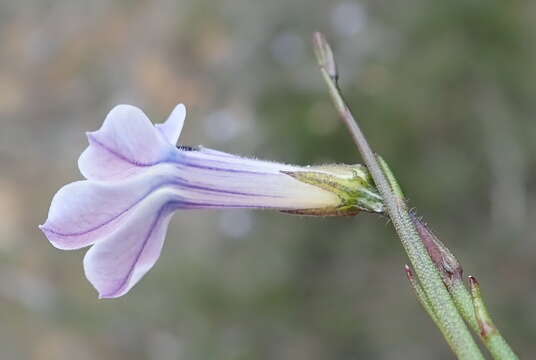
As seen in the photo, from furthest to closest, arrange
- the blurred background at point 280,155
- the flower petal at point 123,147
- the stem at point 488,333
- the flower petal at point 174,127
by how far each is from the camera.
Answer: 1. the blurred background at point 280,155
2. the flower petal at point 174,127
3. the flower petal at point 123,147
4. the stem at point 488,333

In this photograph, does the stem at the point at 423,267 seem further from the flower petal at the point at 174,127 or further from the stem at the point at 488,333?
the flower petal at the point at 174,127

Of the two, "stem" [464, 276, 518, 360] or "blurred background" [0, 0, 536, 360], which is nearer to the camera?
"stem" [464, 276, 518, 360]

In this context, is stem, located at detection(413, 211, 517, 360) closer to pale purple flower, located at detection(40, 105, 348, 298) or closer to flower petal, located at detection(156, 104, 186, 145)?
pale purple flower, located at detection(40, 105, 348, 298)

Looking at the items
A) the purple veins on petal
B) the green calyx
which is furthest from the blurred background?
the purple veins on petal

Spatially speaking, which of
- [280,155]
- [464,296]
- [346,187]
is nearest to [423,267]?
[464,296]

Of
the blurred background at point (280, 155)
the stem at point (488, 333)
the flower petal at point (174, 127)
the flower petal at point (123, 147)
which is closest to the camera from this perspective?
the stem at point (488, 333)

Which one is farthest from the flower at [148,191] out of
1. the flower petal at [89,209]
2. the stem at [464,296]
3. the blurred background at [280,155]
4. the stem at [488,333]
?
the blurred background at [280,155]

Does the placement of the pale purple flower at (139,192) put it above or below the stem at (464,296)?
above
